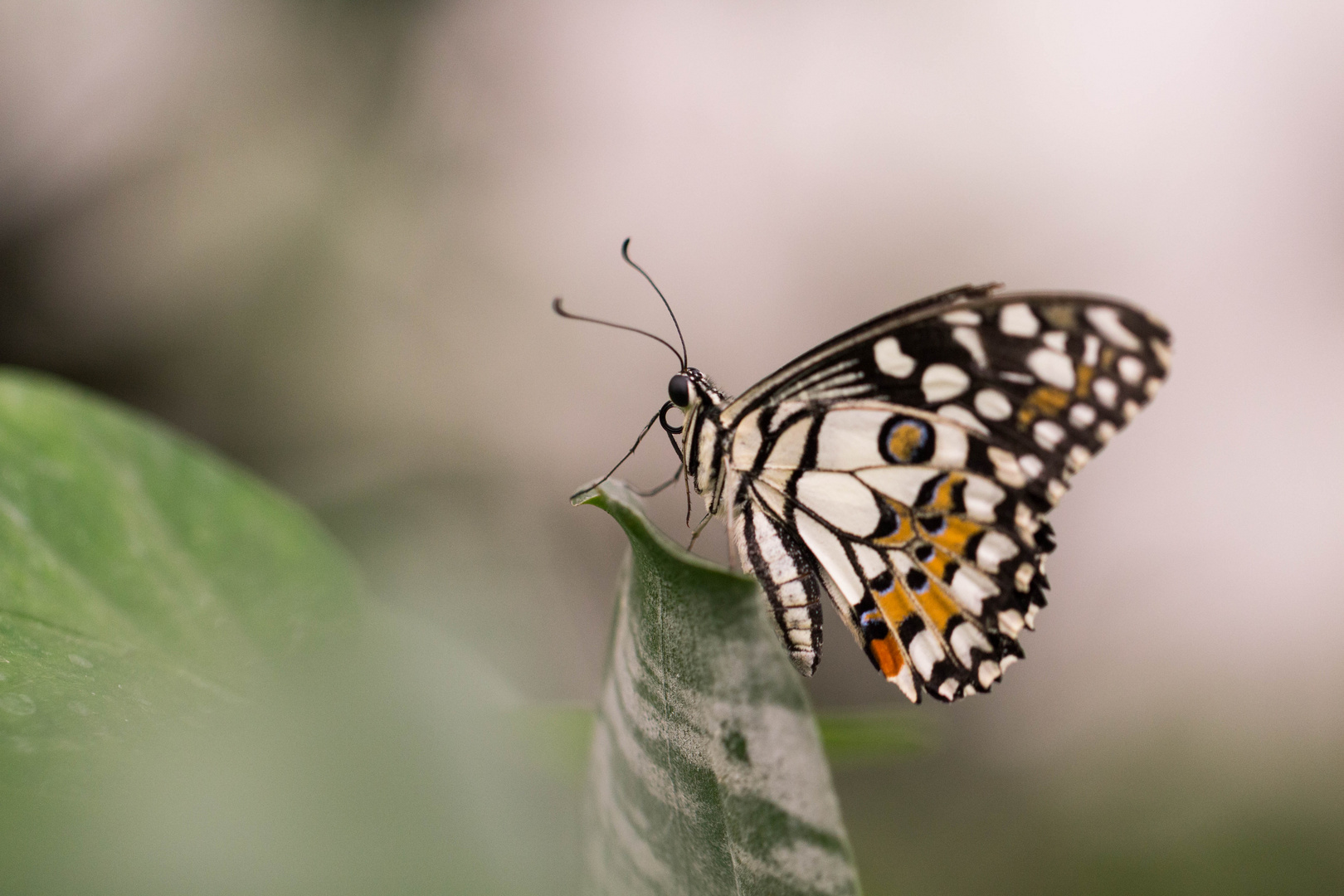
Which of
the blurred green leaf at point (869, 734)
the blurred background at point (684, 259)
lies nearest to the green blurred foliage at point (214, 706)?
the blurred green leaf at point (869, 734)

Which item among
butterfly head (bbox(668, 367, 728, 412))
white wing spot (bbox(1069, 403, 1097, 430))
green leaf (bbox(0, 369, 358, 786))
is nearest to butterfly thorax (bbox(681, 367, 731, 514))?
butterfly head (bbox(668, 367, 728, 412))

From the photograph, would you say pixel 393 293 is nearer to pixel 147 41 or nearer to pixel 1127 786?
pixel 147 41

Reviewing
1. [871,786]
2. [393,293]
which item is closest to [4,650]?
[871,786]

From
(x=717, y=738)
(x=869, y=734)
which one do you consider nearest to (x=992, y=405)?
(x=869, y=734)

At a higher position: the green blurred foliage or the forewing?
the forewing

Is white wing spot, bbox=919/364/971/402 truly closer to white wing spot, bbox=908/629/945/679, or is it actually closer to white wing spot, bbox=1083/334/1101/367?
white wing spot, bbox=1083/334/1101/367

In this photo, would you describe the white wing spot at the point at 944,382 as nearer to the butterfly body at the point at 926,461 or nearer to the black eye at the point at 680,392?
the butterfly body at the point at 926,461

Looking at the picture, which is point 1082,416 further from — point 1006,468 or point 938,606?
point 938,606
